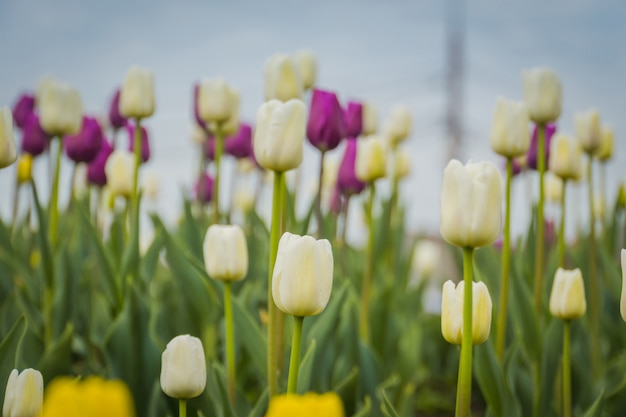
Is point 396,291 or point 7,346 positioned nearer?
point 7,346

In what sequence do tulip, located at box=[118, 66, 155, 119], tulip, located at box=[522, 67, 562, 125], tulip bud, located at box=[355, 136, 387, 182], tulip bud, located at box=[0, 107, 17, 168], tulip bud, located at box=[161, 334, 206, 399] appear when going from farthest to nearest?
tulip bud, located at box=[355, 136, 387, 182] → tulip, located at box=[118, 66, 155, 119] → tulip, located at box=[522, 67, 562, 125] → tulip bud, located at box=[0, 107, 17, 168] → tulip bud, located at box=[161, 334, 206, 399]

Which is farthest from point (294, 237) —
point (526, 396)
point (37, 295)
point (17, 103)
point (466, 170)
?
point (17, 103)

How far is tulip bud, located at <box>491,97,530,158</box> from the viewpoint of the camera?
1.50m

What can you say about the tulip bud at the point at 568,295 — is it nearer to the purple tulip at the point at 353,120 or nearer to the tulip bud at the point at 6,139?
the purple tulip at the point at 353,120

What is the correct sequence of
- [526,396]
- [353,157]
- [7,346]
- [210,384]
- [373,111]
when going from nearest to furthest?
[7,346] → [210,384] → [526,396] → [353,157] → [373,111]

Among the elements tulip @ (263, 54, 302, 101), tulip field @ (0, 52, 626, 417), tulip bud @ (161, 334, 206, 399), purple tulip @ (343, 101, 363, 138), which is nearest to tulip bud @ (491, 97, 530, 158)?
tulip field @ (0, 52, 626, 417)

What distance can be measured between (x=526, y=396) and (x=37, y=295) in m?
1.39

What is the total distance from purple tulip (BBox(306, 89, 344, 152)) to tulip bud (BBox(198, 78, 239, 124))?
319 mm

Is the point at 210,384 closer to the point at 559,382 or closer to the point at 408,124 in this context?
the point at 559,382

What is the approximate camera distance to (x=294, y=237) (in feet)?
3.22

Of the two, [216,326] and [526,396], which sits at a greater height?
[216,326]

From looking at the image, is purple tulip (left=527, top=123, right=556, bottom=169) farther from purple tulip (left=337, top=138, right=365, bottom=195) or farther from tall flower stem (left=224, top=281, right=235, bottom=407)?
tall flower stem (left=224, top=281, right=235, bottom=407)

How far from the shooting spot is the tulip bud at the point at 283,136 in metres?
1.16

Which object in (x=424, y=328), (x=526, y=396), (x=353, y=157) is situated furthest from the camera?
(x=424, y=328)
